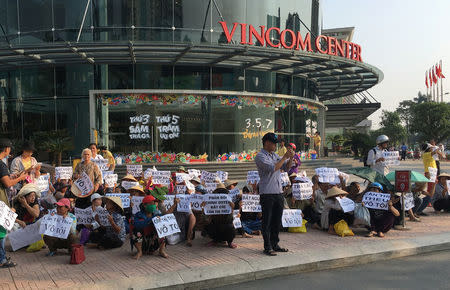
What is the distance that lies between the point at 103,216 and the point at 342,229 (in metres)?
4.59

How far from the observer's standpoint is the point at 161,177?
30.6 ft

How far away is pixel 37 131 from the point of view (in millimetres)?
19781

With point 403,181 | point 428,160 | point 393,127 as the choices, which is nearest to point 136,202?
point 403,181

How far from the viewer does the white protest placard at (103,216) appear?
6.83 meters

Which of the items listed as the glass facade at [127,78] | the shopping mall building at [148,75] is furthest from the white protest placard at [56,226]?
the glass facade at [127,78]

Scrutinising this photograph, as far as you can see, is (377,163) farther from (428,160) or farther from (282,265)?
(282,265)

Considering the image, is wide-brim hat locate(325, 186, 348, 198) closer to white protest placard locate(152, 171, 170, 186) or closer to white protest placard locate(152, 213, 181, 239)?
white protest placard locate(152, 213, 181, 239)

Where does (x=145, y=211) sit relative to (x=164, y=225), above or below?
above

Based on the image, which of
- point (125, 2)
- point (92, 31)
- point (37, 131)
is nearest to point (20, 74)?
point (37, 131)

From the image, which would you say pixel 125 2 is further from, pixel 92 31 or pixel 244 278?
pixel 244 278

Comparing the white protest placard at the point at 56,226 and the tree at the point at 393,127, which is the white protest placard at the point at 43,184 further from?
→ the tree at the point at 393,127

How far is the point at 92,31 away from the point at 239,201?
1437 centimetres

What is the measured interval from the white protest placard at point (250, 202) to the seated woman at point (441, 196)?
5.57 meters

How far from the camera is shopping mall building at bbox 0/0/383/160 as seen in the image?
1861 cm
